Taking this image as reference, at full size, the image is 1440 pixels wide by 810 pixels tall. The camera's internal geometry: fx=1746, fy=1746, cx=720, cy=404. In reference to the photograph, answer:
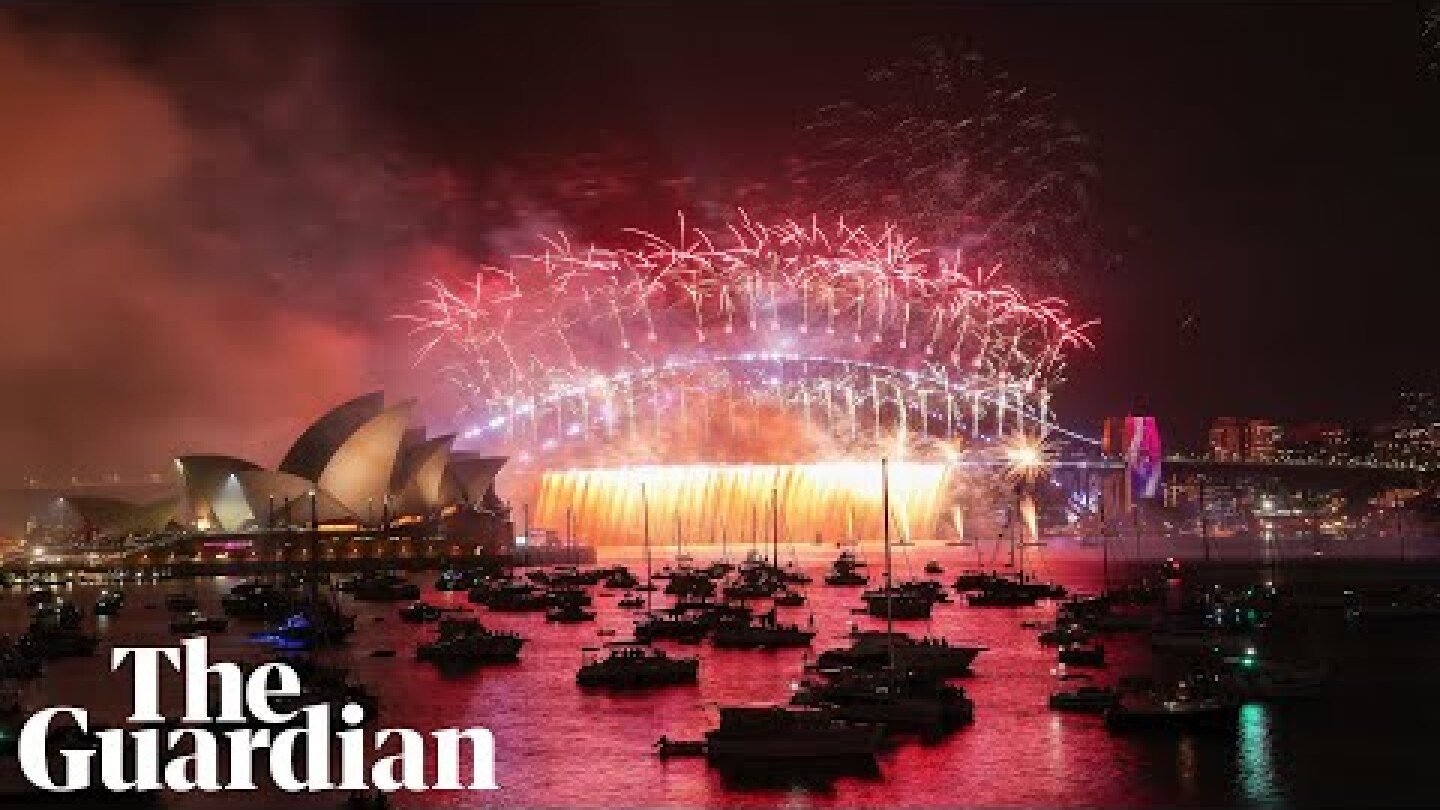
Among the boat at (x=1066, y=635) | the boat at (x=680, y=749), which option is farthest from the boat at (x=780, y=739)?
the boat at (x=1066, y=635)

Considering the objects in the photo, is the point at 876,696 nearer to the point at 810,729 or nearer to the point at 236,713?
the point at 810,729

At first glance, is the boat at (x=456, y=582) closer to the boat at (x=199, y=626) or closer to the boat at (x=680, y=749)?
the boat at (x=199, y=626)

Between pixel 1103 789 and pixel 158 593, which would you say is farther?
pixel 158 593

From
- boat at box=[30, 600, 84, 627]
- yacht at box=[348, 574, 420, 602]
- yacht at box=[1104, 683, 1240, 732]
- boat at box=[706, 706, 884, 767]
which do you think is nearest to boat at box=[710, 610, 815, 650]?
yacht at box=[1104, 683, 1240, 732]

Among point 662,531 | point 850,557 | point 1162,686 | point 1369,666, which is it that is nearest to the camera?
point 1162,686

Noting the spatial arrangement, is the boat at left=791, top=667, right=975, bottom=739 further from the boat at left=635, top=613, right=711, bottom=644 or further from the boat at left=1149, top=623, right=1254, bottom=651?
the boat at left=635, top=613, right=711, bottom=644

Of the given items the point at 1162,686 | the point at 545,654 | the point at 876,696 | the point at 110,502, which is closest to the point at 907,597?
the point at 545,654
